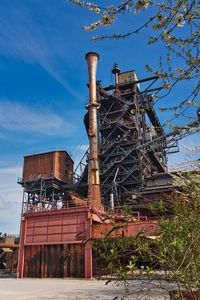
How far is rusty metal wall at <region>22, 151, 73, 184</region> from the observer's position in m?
46.2

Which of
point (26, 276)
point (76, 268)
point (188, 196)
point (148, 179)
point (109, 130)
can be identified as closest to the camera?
point (188, 196)

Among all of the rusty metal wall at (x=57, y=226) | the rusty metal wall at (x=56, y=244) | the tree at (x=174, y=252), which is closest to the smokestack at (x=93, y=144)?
the rusty metal wall at (x=57, y=226)

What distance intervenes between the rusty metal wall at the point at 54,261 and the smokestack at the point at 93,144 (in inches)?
250

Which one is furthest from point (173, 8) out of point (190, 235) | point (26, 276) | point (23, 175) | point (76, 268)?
point (23, 175)

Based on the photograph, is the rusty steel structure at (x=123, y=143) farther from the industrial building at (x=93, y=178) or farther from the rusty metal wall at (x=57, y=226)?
the rusty metal wall at (x=57, y=226)

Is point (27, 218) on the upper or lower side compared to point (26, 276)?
upper

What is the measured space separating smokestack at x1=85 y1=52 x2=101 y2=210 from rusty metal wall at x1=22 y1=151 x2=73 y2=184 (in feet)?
36.2

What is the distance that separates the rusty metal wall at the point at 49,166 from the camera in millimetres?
46188

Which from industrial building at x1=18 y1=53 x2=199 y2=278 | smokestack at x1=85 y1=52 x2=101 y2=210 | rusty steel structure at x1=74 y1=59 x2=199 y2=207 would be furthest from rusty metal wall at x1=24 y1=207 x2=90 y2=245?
rusty steel structure at x1=74 y1=59 x2=199 y2=207

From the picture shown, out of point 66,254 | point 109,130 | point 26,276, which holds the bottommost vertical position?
point 26,276

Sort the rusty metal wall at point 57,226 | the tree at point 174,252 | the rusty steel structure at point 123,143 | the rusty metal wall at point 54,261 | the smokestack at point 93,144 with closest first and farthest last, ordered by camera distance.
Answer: the tree at point 174,252, the rusty metal wall at point 54,261, the rusty metal wall at point 57,226, the smokestack at point 93,144, the rusty steel structure at point 123,143

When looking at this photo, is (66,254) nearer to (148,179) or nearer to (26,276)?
(26,276)

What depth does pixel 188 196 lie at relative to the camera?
389 cm

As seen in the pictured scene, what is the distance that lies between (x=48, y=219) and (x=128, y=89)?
96.9 feet
